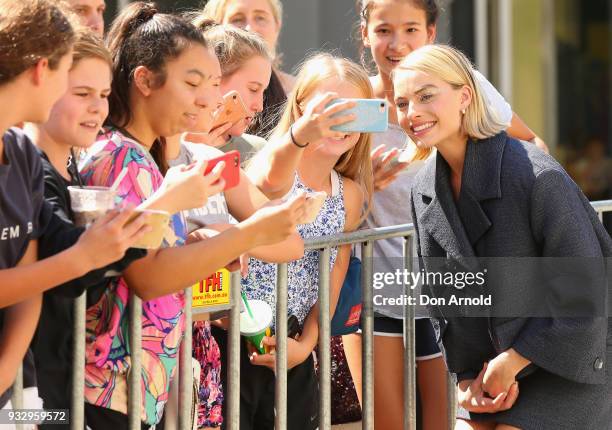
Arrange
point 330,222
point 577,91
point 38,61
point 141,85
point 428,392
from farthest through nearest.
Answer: point 577,91 < point 428,392 < point 330,222 < point 141,85 < point 38,61

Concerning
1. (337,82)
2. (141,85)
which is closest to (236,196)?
(141,85)

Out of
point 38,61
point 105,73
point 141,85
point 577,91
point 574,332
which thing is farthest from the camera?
point 577,91

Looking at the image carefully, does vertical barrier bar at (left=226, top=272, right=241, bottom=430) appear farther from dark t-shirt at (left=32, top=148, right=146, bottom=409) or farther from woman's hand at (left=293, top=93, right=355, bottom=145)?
dark t-shirt at (left=32, top=148, right=146, bottom=409)

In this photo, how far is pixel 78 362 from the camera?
10.6 feet

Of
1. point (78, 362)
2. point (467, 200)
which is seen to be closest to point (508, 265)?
point (467, 200)

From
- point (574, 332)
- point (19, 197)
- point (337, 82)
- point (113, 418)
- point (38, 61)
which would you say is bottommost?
point (113, 418)

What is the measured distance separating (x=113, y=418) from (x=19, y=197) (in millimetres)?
739

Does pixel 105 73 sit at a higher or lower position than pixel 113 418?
higher

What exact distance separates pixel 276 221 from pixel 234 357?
2.44 feet

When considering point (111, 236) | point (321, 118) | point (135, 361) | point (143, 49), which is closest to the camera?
point (111, 236)

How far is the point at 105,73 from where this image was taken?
329 centimetres

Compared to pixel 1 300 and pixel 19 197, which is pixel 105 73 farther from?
pixel 1 300

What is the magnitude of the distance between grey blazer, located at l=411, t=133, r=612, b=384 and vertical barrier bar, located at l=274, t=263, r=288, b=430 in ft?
1.62

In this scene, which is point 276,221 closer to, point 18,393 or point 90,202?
point 90,202
